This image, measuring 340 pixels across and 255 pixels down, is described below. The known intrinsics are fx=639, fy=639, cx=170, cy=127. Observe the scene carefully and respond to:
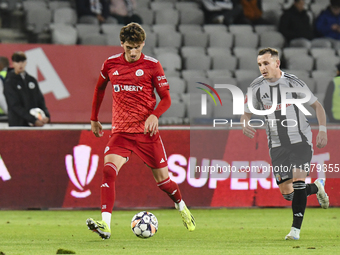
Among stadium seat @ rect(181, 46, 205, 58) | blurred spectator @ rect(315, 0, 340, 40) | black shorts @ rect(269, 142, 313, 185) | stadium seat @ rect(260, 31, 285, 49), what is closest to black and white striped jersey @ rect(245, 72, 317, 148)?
black shorts @ rect(269, 142, 313, 185)

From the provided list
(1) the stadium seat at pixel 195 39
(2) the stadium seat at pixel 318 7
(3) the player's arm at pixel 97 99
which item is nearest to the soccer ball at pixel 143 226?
(3) the player's arm at pixel 97 99

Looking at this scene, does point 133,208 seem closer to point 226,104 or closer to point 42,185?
point 42,185

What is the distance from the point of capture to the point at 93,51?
12.0 m

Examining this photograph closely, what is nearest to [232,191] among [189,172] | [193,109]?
[189,172]

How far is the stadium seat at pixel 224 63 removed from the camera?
44.3 ft

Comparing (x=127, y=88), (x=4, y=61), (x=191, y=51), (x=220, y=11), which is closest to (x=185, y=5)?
(x=220, y=11)

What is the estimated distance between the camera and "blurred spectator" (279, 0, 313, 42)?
46.5 feet

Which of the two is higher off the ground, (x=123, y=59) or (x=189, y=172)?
(x=123, y=59)

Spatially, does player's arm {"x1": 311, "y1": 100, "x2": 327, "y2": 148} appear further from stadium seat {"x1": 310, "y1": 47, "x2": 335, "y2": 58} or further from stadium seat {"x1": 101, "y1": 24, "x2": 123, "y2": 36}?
stadium seat {"x1": 310, "y1": 47, "x2": 335, "y2": 58}

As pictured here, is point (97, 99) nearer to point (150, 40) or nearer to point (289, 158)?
point (289, 158)

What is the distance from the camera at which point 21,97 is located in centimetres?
955

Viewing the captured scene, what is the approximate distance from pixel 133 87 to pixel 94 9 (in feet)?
25.1

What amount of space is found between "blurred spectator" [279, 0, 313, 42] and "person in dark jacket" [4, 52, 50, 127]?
6697 millimetres

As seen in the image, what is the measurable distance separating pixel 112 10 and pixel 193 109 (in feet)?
10.8
